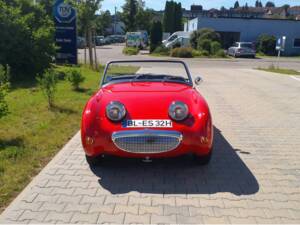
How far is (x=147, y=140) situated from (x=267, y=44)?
4022 cm

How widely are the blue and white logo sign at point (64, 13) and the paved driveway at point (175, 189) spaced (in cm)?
1242

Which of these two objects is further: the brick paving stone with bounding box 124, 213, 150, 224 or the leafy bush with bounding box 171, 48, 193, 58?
the leafy bush with bounding box 171, 48, 193, 58

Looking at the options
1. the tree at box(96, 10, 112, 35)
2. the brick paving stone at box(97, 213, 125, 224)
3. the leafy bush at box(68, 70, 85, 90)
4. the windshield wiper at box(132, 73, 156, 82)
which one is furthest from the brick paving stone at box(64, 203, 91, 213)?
the tree at box(96, 10, 112, 35)

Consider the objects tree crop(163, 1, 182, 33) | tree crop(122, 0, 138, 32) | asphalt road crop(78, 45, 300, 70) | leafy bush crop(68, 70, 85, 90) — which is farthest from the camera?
tree crop(122, 0, 138, 32)

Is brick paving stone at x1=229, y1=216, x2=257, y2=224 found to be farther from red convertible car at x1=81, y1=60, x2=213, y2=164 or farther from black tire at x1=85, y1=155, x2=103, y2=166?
black tire at x1=85, y1=155, x2=103, y2=166

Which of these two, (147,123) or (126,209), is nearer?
(126,209)

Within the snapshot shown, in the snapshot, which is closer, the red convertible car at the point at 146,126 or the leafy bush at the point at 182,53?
the red convertible car at the point at 146,126

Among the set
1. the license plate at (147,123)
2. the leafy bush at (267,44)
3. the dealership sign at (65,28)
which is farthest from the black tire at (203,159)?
the leafy bush at (267,44)

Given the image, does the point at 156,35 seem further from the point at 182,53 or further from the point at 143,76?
the point at 143,76

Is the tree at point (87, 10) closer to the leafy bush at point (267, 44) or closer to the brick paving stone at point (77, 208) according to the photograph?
the brick paving stone at point (77, 208)

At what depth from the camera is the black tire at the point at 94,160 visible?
5.07m

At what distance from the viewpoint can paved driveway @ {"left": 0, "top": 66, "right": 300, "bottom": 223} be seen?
3828mm

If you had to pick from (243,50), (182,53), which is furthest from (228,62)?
(243,50)

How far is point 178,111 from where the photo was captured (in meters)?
4.84
